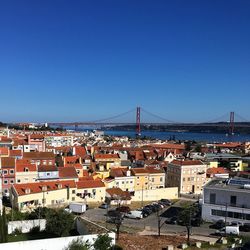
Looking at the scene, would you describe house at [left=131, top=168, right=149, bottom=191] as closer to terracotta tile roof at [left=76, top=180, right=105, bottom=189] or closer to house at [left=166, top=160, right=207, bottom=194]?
house at [left=166, top=160, right=207, bottom=194]

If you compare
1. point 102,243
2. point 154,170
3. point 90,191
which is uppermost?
point 154,170

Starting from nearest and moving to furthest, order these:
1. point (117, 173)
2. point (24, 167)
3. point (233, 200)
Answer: point (233, 200), point (24, 167), point (117, 173)

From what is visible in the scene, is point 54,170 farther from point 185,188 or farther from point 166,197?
point 185,188

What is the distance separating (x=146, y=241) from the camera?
1897cm

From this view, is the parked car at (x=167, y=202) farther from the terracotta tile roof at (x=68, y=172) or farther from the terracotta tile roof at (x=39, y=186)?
the terracotta tile roof at (x=68, y=172)

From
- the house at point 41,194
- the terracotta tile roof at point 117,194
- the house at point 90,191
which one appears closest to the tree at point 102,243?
the house at point 41,194

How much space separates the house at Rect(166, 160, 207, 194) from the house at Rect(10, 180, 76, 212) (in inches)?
458

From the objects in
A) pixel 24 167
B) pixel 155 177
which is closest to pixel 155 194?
pixel 155 177

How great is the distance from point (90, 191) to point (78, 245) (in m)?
15.6

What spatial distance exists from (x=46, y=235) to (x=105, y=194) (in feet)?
43.9

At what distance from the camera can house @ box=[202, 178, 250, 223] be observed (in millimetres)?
→ 25953

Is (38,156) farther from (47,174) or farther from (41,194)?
(41,194)

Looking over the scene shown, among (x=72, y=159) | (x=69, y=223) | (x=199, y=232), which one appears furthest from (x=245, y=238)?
(x=72, y=159)

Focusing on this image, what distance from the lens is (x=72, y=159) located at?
42.9 metres
